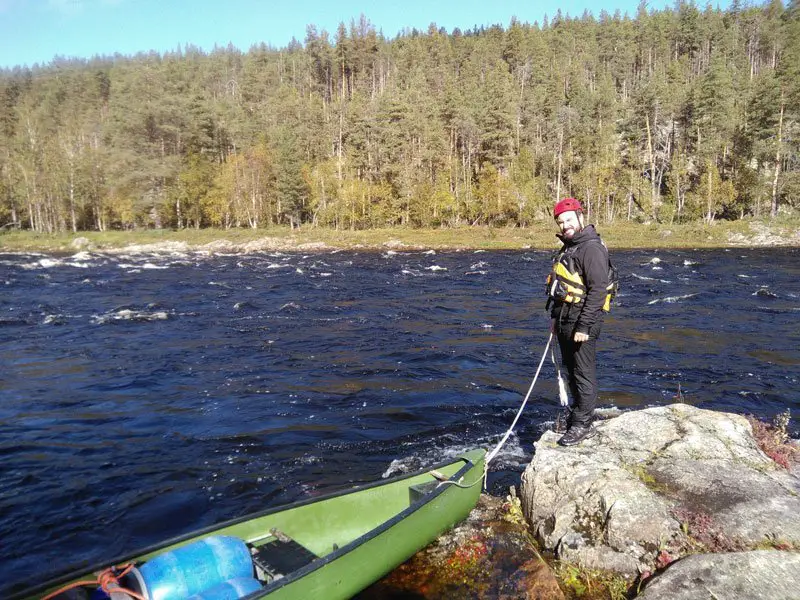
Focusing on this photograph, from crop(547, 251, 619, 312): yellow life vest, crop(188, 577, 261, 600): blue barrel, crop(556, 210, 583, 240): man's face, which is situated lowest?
crop(188, 577, 261, 600): blue barrel

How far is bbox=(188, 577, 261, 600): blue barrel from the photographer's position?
3.95 meters

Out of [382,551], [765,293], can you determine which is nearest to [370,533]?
[382,551]

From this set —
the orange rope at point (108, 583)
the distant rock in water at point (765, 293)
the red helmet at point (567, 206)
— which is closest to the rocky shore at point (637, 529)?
the orange rope at point (108, 583)

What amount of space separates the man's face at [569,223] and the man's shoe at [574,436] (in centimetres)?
246

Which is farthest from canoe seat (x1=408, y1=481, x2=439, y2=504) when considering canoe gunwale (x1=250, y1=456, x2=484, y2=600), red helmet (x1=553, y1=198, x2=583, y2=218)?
red helmet (x1=553, y1=198, x2=583, y2=218)

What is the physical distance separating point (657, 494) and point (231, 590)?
4.20 m

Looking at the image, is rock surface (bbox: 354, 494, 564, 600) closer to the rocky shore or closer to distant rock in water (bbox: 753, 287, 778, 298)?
the rocky shore

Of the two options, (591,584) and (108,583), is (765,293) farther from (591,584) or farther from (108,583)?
(108,583)

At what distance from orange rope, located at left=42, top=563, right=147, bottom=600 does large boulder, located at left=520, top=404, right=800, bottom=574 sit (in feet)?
12.6

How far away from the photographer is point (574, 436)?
659 cm

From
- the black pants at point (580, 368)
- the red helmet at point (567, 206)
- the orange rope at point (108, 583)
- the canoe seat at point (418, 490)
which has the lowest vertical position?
the canoe seat at point (418, 490)

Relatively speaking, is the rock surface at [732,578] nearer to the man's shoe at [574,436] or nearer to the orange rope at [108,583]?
the man's shoe at [574,436]

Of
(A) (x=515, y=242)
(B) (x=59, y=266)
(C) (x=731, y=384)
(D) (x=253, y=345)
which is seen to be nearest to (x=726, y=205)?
(A) (x=515, y=242)

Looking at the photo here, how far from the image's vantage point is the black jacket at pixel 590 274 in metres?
6.02
